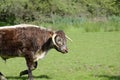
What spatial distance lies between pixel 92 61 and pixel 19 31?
5.00m

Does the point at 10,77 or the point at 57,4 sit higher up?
the point at 10,77

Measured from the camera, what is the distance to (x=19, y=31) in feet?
34.5

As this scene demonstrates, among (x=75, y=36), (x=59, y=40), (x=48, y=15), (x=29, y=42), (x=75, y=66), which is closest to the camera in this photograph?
(x=29, y=42)

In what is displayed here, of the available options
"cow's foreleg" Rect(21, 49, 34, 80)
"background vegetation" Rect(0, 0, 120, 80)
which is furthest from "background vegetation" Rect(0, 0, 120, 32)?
"cow's foreleg" Rect(21, 49, 34, 80)

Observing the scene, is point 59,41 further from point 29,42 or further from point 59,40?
point 29,42

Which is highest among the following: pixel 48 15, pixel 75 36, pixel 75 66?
pixel 75 66

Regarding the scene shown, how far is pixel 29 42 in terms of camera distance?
34.1 ft

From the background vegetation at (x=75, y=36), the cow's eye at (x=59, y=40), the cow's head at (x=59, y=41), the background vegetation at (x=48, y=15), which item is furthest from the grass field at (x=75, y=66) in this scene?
the background vegetation at (x=48, y=15)

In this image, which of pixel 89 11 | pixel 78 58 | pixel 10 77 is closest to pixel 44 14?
pixel 89 11

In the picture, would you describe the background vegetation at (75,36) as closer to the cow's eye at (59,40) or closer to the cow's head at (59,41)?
the cow's head at (59,41)

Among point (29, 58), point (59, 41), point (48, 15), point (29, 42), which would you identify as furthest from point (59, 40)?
point (48, 15)

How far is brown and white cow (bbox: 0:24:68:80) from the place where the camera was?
10.4 meters

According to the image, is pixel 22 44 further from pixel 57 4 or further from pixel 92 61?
pixel 57 4

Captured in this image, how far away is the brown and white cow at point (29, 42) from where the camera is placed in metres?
10.4
